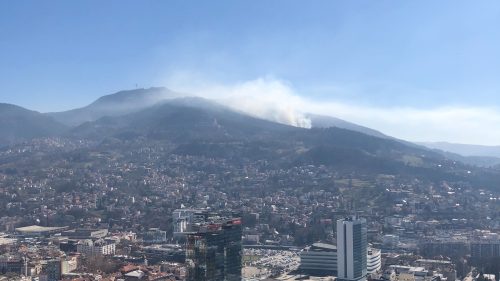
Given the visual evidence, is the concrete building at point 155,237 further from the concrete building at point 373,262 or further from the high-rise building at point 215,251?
the high-rise building at point 215,251

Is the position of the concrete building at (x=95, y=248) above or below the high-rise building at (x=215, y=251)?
below

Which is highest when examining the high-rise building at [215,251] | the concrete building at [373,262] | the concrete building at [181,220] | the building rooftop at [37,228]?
the high-rise building at [215,251]

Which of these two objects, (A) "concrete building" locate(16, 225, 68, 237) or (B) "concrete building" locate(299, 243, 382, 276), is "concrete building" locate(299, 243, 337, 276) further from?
(A) "concrete building" locate(16, 225, 68, 237)

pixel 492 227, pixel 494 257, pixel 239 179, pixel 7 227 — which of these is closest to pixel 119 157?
pixel 239 179

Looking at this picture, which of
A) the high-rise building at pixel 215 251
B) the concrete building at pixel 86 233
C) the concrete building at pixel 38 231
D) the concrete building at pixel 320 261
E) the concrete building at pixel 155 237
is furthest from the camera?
the concrete building at pixel 38 231

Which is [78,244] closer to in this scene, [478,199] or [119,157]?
[478,199]

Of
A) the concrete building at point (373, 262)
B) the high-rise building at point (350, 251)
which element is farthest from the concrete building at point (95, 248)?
the concrete building at point (373, 262)

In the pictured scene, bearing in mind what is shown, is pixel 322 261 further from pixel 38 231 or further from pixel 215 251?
pixel 38 231
